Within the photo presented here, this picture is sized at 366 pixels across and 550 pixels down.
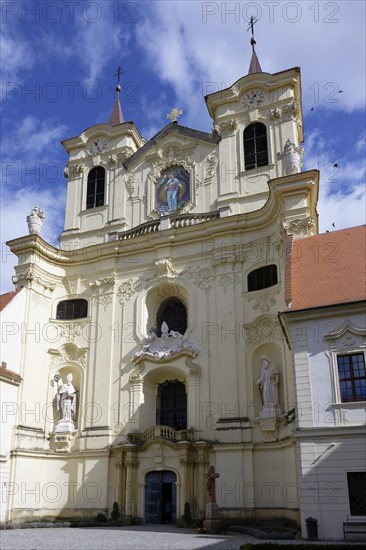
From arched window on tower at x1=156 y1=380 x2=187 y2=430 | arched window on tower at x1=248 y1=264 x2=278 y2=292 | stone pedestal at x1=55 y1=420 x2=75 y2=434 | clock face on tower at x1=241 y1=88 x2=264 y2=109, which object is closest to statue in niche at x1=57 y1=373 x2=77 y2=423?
stone pedestal at x1=55 y1=420 x2=75 y2=434

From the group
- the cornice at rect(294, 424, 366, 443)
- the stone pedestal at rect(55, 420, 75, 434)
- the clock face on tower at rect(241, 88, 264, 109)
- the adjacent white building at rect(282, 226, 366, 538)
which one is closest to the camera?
the adjacent white building at rect(282, 226, 366, 538)

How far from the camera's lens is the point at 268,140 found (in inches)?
1057

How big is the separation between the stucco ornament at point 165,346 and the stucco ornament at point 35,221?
772cm

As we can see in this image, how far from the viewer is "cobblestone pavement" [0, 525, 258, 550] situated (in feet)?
46.9

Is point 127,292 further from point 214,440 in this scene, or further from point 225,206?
point 214,440

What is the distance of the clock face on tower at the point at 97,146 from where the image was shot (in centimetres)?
3122

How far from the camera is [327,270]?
1930 cm

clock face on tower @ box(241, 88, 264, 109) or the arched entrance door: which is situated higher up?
clock face on tower @ box(241, 88, 264, 109)

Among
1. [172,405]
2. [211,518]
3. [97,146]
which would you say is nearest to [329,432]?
[211,518]

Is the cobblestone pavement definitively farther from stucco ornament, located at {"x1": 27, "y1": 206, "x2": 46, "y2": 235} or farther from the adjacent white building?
stucco ornament, located at {"x1": 27, "y1": 206, "x2": 46, "y2": 235}

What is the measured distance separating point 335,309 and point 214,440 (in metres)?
7.86

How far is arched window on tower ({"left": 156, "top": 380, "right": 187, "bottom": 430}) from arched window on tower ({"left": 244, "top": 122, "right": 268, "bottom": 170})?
10379 millimetres

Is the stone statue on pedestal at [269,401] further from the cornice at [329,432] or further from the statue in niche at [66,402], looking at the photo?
the statue in niche at [66,402]

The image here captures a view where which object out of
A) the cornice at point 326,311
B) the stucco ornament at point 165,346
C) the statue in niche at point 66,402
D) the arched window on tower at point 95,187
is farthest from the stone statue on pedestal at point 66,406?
the cornice at point 326,311
